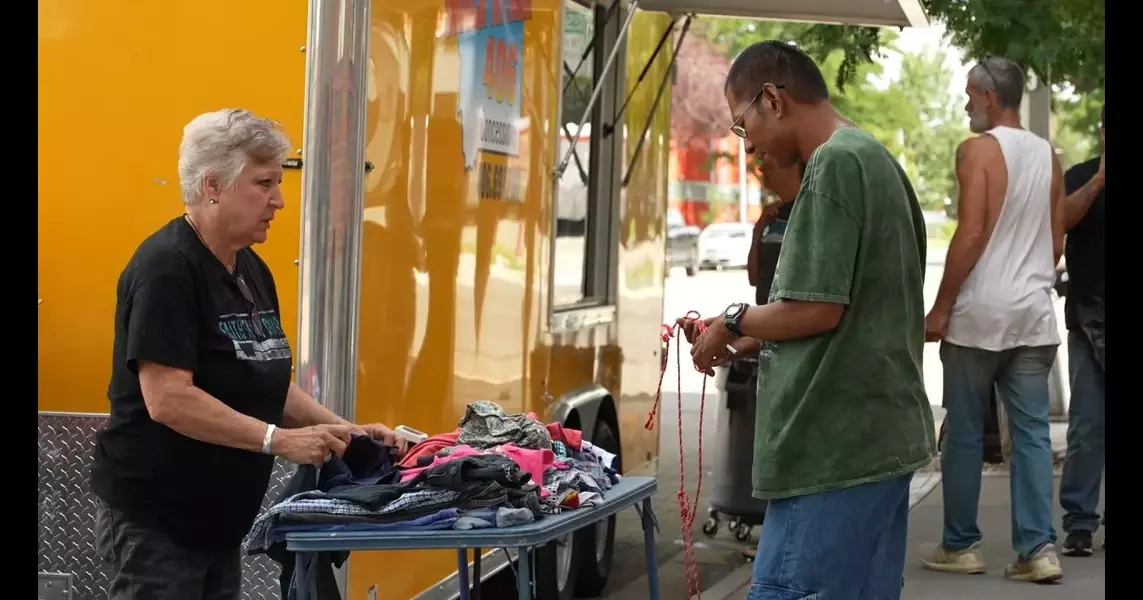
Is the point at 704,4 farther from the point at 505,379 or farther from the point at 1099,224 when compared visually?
the point at 505,379

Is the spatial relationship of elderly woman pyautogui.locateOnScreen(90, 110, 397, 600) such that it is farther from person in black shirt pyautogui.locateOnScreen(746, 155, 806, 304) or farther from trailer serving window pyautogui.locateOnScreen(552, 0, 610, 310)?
person in black shirt pyautogui.locateOnScreen(746, 155, 806, 304)

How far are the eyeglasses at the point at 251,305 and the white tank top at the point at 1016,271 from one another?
398 centimetres

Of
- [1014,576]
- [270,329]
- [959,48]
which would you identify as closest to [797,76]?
[270,329]

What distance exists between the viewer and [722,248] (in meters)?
44.2

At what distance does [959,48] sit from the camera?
10320 millimetres

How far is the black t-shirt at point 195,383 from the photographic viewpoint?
3607 millimetres

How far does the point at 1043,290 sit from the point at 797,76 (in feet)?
12.2

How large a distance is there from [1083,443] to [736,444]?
1.70 m

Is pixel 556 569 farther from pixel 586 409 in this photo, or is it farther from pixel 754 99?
pixel 754 99

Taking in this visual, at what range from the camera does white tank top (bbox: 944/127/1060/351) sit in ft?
22.7

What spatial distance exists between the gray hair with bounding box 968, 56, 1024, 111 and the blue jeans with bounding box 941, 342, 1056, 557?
1.14m

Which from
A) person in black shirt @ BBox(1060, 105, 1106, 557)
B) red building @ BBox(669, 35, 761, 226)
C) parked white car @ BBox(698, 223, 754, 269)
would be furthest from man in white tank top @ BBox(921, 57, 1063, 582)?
parked white car @ BBox(698, 223, 754, 269)

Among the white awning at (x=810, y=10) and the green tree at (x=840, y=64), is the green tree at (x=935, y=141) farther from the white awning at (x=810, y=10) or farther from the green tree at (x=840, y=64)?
the white awning at (x=810, y=10)

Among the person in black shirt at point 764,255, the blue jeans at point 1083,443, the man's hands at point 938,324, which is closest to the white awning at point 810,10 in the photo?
the person in black shirt at point 764,255
